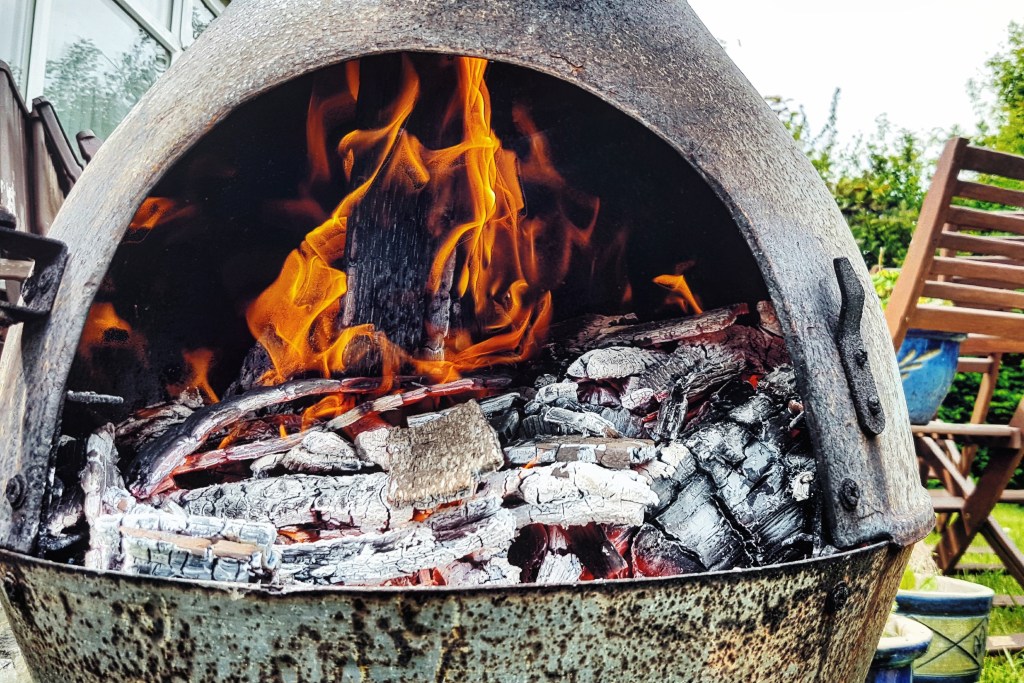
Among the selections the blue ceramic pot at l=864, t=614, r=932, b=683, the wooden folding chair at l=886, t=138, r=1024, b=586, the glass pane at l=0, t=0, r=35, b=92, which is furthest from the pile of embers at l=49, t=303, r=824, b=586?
the glass pane at l=0, t=0, r=35, b=92

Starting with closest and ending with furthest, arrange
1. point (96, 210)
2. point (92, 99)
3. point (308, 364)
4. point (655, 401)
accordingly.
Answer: point (96, 210) → point (655, 401) → point (308, 364) → point (92, 99)

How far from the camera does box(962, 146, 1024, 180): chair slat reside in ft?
7.41

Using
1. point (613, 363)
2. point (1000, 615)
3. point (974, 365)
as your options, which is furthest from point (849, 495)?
point (974, 365)

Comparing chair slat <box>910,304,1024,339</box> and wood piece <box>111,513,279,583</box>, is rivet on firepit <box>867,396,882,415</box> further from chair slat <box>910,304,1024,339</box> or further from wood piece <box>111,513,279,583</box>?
chair slat <box>910,304,1024,339</box>

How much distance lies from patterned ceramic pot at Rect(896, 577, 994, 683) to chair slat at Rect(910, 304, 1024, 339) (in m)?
0.81

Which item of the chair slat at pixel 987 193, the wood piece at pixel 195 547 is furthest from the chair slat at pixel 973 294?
the wood piece at pixel 195 547

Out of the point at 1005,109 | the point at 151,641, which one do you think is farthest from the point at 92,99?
the point at 1005,109

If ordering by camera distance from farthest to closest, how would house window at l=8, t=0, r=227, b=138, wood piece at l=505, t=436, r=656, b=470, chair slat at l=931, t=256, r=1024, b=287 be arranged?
house window at l=8, t=0, r=227, b=138 → chair slat at l=931, t=256, r=1024, b=287 → wood piece at l=505, t=436, r=656, b=470

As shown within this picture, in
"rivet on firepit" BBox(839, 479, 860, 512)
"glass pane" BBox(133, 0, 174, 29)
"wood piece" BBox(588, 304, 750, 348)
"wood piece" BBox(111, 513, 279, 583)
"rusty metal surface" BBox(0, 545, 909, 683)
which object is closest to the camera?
"rusty metal surface" BBox(0, 545, 909, 683)

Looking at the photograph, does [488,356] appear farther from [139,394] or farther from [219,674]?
[219,674]

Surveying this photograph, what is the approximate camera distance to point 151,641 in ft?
3.50

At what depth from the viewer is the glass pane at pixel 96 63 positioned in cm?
412

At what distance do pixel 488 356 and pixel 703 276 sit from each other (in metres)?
0.62

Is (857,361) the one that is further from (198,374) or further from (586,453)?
(198,374)
